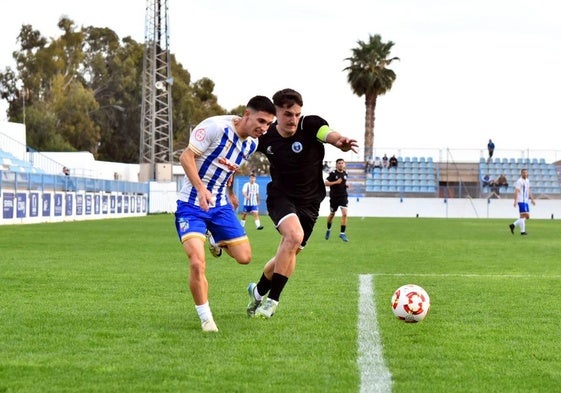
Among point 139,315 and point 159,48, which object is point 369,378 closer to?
point 139,315

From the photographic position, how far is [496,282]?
42.6ft

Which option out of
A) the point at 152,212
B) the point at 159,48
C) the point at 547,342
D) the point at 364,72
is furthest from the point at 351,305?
the point at 364,72

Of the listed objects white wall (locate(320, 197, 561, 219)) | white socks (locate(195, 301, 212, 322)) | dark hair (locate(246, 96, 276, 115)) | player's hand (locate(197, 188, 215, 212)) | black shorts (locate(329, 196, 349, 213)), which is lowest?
white wall (locate(320, 197, 561, 219))

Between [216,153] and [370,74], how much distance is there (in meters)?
72.1

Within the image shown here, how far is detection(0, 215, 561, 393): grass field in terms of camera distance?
5.75 meters

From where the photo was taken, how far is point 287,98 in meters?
8.55

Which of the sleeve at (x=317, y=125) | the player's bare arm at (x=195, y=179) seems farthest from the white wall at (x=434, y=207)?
the player's bare arm at (x=195, y=179)

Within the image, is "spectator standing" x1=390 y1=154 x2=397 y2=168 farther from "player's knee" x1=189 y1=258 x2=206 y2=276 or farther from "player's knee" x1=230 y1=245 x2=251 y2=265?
"player's knee" x1=189 y1=258 x2=206 y2=276

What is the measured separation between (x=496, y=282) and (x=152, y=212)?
5002 centimetres

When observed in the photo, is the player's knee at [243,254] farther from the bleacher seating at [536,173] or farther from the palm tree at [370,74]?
the palm tree at [370,74]

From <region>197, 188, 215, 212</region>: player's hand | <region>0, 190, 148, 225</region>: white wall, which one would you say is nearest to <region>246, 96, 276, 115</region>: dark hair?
<region>197, 188, 215, 212</region>: player's hand

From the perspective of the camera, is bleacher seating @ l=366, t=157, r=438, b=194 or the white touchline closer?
the white touchline

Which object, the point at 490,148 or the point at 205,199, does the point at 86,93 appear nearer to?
the point at 490,148

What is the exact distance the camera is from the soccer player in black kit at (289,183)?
8734 millimetres
